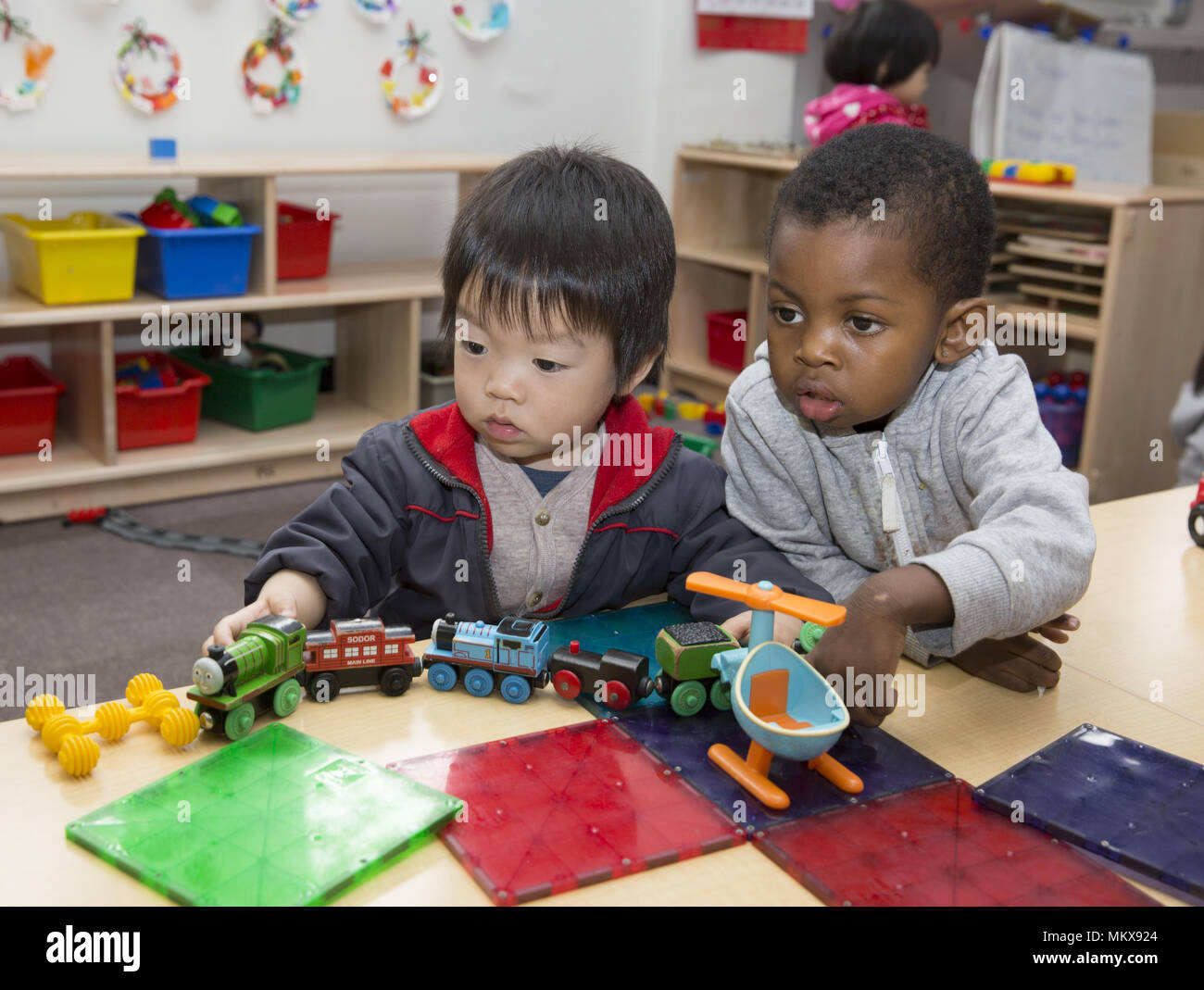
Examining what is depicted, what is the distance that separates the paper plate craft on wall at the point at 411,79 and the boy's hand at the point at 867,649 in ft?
8.75

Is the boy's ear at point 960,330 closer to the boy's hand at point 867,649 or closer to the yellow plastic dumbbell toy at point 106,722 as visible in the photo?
the boy's hand at point 867,649

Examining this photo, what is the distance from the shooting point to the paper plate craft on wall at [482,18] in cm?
317

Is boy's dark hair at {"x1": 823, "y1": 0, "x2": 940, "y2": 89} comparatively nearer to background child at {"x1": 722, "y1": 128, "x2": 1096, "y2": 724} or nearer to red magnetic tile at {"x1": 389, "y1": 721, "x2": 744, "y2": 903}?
background child at {"x1": 722, "y1": 128, "x2": 1096, "y2": 724}

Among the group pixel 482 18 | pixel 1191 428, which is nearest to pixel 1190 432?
pixel 1191 428

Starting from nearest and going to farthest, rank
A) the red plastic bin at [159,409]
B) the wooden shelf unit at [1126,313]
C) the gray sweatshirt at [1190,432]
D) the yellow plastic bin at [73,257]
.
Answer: the gray sweatshirt at [1190,432] < the yellow plastic bin at [73,257] < the wooden shelf unit at [1126,313] < the red plastic bin at [159,409]

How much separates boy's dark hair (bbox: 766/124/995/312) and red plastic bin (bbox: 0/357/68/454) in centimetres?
201

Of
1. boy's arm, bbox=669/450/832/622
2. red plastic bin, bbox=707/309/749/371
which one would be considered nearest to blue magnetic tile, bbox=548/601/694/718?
boy's arm, bbox=669/450/832/622

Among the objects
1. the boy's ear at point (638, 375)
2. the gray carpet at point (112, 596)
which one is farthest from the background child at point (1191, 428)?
the gray carpet at point (112, 596)

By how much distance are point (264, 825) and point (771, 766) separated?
1.08 feet

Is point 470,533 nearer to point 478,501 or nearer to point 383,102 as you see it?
point 478,501

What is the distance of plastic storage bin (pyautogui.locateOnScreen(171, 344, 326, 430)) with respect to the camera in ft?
9.20

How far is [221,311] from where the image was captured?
261cm

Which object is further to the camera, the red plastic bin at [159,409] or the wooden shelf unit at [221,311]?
the red plastic bin at [159,409]
